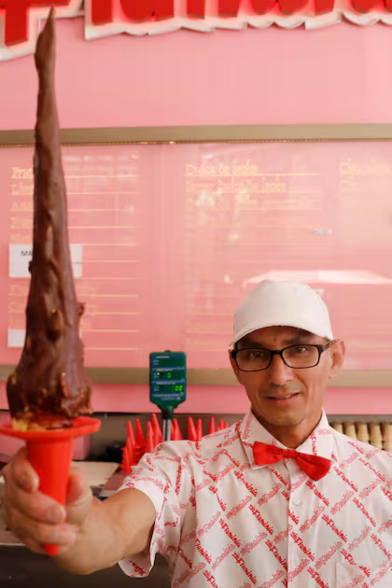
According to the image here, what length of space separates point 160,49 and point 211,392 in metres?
1.62

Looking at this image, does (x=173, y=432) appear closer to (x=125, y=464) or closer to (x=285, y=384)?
(x=125, y=464)

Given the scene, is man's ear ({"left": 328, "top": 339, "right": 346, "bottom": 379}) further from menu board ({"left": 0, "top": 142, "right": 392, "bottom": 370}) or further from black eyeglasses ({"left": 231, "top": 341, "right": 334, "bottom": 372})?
menu board ({"left": 0, "top": 142, "right": 392, "bottom": 370})

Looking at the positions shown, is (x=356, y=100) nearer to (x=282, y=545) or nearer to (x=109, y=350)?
(x=109, y=350)

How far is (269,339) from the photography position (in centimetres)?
123

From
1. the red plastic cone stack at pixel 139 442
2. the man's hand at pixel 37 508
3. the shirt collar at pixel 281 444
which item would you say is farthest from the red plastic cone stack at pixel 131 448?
the man's hand at pixel 37 508

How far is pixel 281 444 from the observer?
1.24 m

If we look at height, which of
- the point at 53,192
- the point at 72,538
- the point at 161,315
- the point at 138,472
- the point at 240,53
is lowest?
the point at 138,472

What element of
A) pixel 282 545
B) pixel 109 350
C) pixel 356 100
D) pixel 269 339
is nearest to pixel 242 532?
pixel 282 545

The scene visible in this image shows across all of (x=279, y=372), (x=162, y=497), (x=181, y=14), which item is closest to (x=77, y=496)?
(x=162, y=497)

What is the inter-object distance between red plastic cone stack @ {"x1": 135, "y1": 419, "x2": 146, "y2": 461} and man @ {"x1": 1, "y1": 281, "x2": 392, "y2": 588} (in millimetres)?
872

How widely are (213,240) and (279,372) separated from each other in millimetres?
1242

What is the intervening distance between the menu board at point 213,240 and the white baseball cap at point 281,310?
1.07 m

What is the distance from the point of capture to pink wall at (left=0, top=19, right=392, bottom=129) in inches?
91.2

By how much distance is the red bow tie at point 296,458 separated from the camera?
1.18 meters
